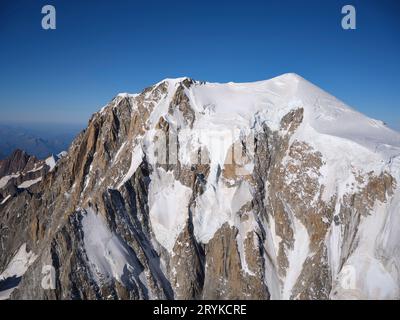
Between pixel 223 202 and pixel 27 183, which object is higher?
pixel 223 202

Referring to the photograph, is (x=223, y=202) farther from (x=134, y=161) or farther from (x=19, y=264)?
(x=19, y=264)

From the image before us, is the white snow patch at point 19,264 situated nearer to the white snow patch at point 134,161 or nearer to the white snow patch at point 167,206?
the white snow patch at point 134,161

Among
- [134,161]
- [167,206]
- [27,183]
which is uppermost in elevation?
[134,161]

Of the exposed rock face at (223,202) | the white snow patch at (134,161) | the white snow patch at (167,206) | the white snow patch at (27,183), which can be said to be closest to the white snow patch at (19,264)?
the exposed rock face at (223,202)

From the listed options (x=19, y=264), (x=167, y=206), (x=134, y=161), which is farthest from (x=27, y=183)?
(x=167, y=206)

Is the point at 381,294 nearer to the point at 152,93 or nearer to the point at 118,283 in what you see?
the point at 118,283

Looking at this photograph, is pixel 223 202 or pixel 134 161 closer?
pixel 223 202

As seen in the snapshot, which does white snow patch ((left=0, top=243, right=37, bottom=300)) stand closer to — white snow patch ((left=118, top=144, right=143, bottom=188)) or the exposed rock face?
the exposed rock face

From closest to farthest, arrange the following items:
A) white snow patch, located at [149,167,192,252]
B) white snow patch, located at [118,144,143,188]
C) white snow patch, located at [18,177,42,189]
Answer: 1. white snow patch, located at [149,167,192,252]
2. white snow patch, located at [118,144,143,188]
3. white snow patch, located at [18,177,42,189]

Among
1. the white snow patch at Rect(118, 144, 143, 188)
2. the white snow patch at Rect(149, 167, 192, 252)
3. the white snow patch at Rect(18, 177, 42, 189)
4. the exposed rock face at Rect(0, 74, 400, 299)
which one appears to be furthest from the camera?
the white snow patch at Rect(18, 177, 42, 189)

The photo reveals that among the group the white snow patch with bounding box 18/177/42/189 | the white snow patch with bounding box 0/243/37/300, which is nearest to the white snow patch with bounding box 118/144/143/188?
the white snow patch with bounding box 0/243/37/300
